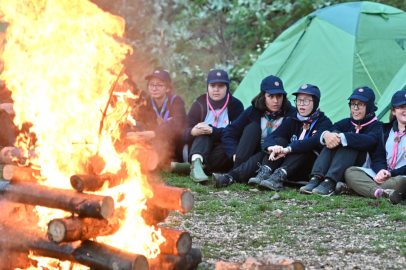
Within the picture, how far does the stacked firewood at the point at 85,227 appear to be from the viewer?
3090 mm

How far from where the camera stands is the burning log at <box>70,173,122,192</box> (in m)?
3.23

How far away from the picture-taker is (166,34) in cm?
1368

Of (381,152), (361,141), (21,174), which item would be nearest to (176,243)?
(21,174)

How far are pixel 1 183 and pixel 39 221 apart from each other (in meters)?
0.45

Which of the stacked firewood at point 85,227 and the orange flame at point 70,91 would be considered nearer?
the stacked firewood at point 85,227

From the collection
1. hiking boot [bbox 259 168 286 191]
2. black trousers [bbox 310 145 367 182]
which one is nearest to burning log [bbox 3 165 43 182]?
hiking boot [bbox 259 168 286 191]

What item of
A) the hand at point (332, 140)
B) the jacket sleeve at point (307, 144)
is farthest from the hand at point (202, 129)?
the hand at point (332, 140)

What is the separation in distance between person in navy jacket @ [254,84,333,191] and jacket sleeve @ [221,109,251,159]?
572 mm

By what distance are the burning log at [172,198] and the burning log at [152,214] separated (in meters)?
0.07

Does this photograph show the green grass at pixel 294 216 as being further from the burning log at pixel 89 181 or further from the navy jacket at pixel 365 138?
the burning log at pixel 89 181

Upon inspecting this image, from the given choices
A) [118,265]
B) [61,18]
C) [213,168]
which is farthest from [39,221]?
[213,168]

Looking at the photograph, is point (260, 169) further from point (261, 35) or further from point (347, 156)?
point (261, 35)

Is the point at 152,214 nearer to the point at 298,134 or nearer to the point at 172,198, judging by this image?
the point at 172,198

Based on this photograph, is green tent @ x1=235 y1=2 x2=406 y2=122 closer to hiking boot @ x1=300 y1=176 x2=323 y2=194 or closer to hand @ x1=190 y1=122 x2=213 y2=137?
hand @ x1=190 y1=122 x2=213 y2=137
